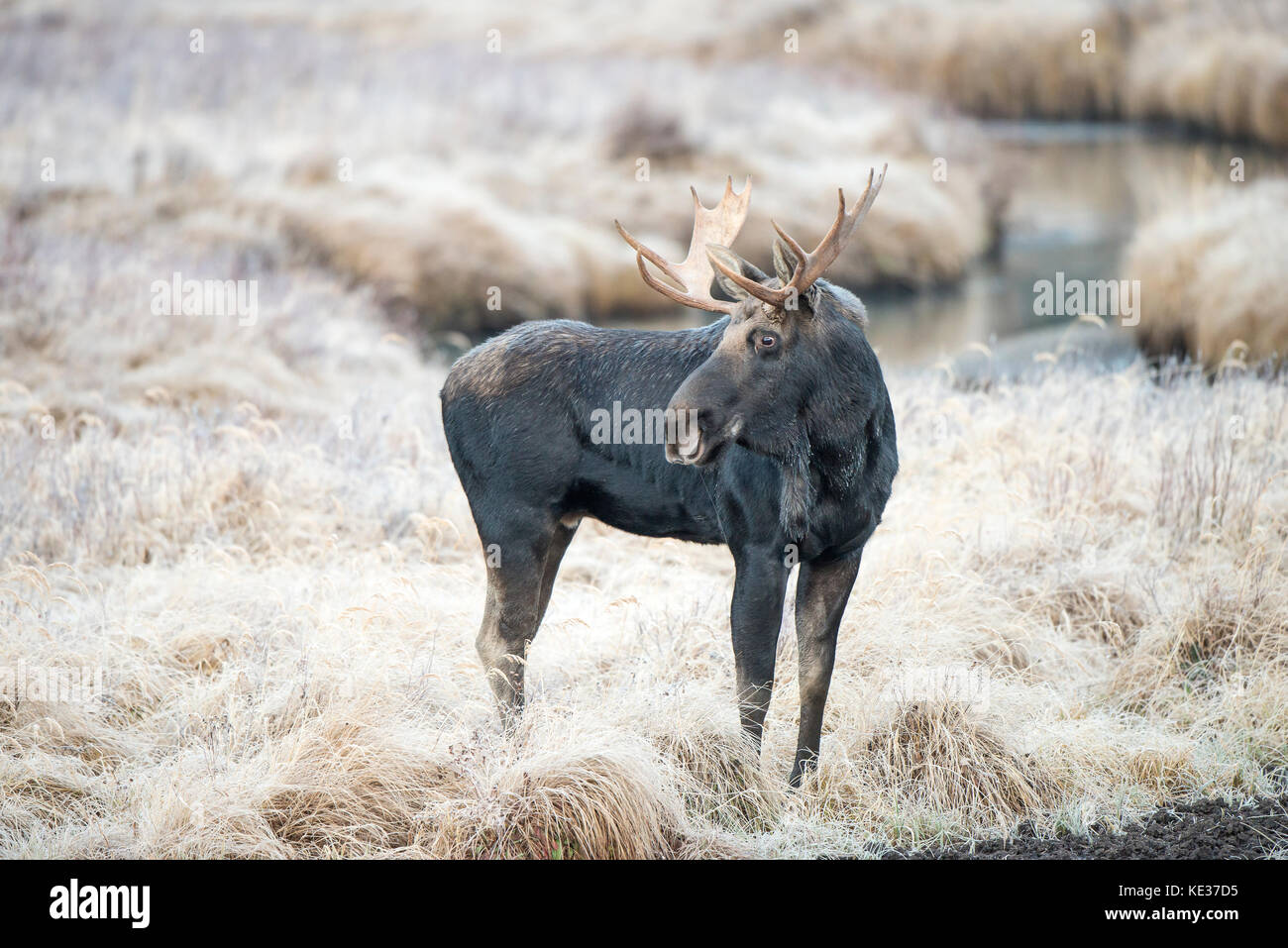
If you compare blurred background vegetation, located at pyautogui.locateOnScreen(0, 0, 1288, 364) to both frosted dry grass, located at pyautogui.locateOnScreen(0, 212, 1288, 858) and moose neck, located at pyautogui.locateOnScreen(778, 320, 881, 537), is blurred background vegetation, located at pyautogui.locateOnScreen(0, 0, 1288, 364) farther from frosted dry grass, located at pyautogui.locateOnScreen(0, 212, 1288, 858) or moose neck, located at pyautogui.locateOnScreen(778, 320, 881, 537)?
moose neck, located at pyautogui.locateOnScreen(778, 320, 881, 537)

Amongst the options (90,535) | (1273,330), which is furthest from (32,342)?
(1273,330)

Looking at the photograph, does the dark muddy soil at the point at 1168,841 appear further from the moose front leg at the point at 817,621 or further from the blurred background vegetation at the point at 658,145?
the blurred background vegetation at the point at 658,145

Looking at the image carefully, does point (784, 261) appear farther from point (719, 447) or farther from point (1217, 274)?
point (1217, 274)

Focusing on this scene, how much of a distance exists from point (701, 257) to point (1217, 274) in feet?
29.3

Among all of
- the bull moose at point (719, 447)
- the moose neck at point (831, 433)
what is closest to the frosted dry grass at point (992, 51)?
the bull moose at point (719, 447)

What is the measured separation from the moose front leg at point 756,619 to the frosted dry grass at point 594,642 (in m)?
0.34

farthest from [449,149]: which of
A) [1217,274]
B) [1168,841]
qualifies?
[1168,841]

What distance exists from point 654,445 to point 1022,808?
1931 millimetres

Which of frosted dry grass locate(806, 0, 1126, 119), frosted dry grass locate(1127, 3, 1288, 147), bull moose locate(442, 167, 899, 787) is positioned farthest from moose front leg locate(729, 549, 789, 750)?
frosted dry grass locate(806, 0, 1126, 119)

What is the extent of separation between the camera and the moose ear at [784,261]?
3932mm

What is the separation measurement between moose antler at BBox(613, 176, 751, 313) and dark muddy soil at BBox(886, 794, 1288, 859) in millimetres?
2028

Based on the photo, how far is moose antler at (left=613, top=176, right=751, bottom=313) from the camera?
4141 millimetres

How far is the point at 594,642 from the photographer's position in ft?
19.0

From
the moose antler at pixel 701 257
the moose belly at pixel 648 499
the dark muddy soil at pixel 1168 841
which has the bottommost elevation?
the dark muddy soil at pixel 1168 841
